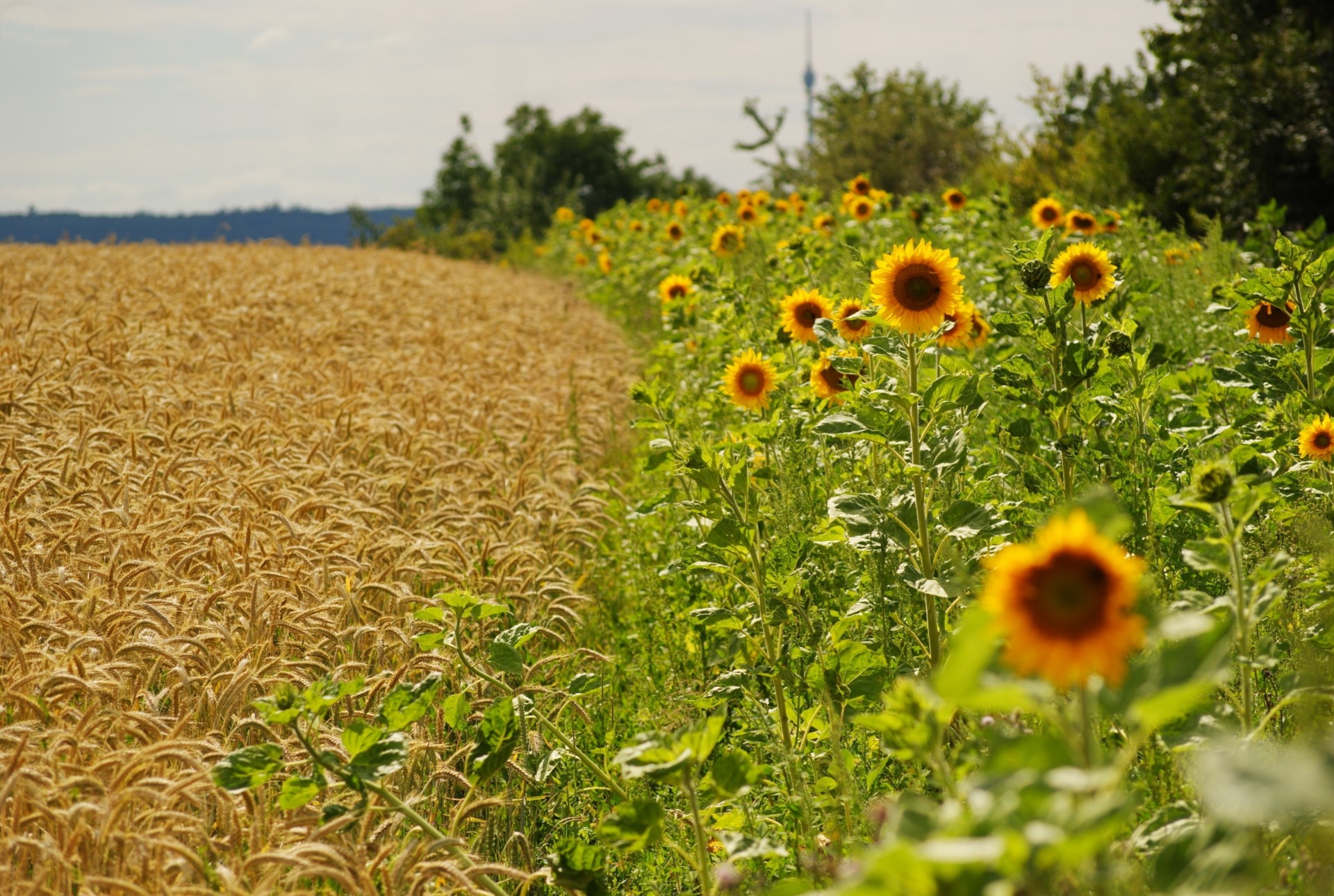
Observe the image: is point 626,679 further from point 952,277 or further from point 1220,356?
point 1220,356

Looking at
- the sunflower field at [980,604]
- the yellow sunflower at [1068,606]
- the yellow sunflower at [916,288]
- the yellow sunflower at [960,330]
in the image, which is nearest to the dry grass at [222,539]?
the sunflower field at [980,604]

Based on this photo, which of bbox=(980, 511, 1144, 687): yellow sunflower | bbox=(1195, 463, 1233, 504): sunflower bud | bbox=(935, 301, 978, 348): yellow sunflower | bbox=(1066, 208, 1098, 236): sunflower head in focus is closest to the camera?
bbox=(980, 511, 1144, 687): yellow sunflower

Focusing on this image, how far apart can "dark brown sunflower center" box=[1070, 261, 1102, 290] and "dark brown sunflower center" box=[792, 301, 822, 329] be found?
1.01m

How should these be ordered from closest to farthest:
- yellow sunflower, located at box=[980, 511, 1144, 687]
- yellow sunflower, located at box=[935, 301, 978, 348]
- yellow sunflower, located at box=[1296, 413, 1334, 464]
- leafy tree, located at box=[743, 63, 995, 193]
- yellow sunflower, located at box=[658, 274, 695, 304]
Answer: yellow sunflower, located at box=[980, 511, 1144, 687]
yellow sunflower, located at box=[1296, 413, 1334, 464]
yellow sunflower, located at box=[935, 301, 978, 348]
yellow sunflower, located at box=[658, 274, 695, 304]
leafy tree, located at box=[743, 63, 995, 193]

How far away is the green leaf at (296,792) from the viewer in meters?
1.98

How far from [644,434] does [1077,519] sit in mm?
6033

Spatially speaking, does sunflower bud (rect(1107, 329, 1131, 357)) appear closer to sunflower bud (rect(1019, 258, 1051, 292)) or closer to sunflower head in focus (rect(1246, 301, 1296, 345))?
sunflower bud (rect(1019, 258, 1051, 292))

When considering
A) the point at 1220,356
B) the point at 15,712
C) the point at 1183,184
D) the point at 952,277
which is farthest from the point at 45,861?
the point at 1183,184

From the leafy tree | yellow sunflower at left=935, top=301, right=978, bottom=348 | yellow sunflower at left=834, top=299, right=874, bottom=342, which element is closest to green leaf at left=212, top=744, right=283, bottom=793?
yellow sunflower at left=834, top=299, right=874, bottom=342

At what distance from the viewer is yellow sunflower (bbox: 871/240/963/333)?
10.1 ft

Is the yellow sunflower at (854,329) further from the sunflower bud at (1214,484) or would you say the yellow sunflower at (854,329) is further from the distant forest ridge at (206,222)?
the distant forest ridge at (206,222)

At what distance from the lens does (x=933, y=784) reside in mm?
2641

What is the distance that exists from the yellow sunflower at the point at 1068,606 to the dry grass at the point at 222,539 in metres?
1.29

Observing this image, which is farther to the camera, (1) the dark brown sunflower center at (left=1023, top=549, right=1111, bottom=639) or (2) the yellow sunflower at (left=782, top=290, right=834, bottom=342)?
(2) the yellow sunflower at (left=782, top=290, right=834, bottom=342)
